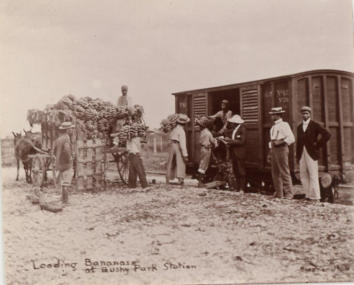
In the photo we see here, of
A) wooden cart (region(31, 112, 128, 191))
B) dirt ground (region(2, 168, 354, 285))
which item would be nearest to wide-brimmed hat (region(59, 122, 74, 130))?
wooden cart (region(31, 112, 128, 191))

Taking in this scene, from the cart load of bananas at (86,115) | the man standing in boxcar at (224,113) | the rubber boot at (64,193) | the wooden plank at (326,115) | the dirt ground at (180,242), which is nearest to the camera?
the dirt ground at (180,242)

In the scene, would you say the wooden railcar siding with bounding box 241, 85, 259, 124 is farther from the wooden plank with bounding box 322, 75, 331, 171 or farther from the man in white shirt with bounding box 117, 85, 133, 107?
the man in white shirt with bounding box 117, 85, 133, 107

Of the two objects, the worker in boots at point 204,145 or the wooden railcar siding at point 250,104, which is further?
the worker in boots at point 204,145

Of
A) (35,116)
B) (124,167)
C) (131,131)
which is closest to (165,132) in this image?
(131,131)

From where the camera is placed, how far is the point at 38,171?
685 cm

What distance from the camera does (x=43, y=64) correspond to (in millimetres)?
6285

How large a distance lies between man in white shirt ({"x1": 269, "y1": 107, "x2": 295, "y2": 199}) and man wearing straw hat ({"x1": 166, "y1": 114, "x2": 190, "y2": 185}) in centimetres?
170

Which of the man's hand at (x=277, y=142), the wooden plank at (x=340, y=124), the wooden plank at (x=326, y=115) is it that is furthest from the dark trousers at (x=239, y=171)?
the wooden plank at (x=340, y=124)

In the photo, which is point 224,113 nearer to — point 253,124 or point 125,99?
point 253,124

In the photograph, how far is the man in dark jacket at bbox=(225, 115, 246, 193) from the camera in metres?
6.71

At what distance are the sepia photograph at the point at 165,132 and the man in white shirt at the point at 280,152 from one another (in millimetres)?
16

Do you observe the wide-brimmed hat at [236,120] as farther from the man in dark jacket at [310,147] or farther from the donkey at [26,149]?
the donkey at [26,149]

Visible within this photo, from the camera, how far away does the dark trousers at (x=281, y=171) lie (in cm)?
614

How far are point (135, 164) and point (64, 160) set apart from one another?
4.07 feet
